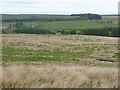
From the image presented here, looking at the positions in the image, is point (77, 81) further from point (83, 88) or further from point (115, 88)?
point (115, 88)

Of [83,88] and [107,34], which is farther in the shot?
[107,34]

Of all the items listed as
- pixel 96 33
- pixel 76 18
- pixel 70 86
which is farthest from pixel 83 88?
pixel 76 18

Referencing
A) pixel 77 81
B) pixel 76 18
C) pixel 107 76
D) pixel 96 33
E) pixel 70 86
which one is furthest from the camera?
pixel 76 18

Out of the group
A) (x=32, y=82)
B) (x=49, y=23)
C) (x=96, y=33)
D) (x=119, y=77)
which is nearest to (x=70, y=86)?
(x=32, y=82)

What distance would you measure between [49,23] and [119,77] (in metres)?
120

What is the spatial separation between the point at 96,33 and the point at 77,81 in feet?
239

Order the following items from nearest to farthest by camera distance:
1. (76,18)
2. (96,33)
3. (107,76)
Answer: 1. (107,76)
2. (96,33)
3. (76,18)

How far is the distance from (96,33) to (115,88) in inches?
2875

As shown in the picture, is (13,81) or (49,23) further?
(49,23)

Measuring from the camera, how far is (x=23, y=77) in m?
5.58

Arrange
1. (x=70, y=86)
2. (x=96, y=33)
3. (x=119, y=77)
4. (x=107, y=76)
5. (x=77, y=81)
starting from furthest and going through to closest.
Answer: (x=96, y=33)
(x=107, y=76)
(x=119, y=77)
(x=77, y=81)
(x=70, y=86)

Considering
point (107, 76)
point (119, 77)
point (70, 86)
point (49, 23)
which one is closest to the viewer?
point (70, 86)

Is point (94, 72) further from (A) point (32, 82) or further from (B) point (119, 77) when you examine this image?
(A) point (32, 82)

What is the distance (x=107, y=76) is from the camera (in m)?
6.50
